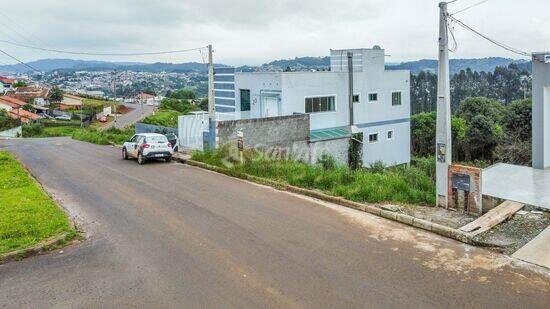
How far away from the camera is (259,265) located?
802cm

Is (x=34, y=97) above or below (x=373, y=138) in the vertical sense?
above

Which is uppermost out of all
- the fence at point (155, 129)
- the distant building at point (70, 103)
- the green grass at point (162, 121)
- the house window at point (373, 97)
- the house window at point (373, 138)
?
the distant building at point (70, 103)

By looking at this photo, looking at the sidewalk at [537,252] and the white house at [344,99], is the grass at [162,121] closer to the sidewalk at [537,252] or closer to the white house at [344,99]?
the white house at [344,99]

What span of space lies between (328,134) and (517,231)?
17982 mm

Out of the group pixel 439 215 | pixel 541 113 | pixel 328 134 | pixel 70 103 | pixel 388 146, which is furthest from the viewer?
pixel 70 103

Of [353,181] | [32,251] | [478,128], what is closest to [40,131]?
[478,128]

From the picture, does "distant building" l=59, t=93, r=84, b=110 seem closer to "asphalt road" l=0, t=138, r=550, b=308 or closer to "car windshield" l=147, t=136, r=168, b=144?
"car windshield" l=147, t=136, r=168, b=144

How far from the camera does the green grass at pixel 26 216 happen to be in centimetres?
941

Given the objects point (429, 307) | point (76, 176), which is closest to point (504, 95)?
point (76, 176)

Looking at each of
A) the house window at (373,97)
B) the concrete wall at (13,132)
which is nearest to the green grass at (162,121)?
the house window at (373,97)

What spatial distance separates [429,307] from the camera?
21.0 feet

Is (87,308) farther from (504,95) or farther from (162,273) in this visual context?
(504,95)

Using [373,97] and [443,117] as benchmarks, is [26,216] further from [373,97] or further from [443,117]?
[373,97]

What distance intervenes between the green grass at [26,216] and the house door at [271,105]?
47.2 feet
